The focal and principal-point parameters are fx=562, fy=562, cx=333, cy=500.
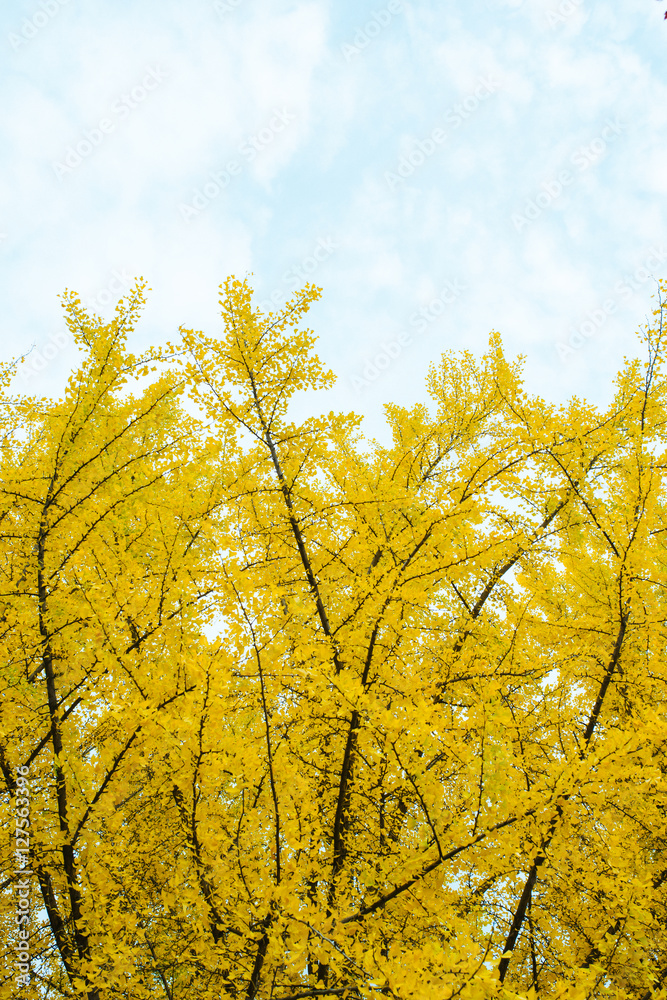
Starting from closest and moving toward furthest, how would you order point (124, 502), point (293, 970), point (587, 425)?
1. point (293, 970)
2. point (124, 502)
3. point (587, 425)

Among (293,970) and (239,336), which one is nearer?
(293,970)

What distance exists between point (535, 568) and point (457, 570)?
2.54m

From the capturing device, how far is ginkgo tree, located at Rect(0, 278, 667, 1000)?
8.71ft

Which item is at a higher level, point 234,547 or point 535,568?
point 535,568

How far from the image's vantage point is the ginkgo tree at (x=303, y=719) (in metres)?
2.66

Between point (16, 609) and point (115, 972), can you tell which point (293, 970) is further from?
point (16, 609)

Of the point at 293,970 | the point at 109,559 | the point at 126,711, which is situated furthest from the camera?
the point at 109,559

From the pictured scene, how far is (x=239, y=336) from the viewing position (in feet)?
13.2

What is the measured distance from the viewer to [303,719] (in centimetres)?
313

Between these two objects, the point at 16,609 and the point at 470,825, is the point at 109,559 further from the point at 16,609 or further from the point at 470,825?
the point at 470,825

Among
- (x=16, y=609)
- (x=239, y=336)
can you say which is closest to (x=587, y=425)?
(x=239, y=336)

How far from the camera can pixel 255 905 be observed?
2525mm

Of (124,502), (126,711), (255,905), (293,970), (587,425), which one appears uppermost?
(587,425)

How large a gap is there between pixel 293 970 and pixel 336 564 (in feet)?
7.66
